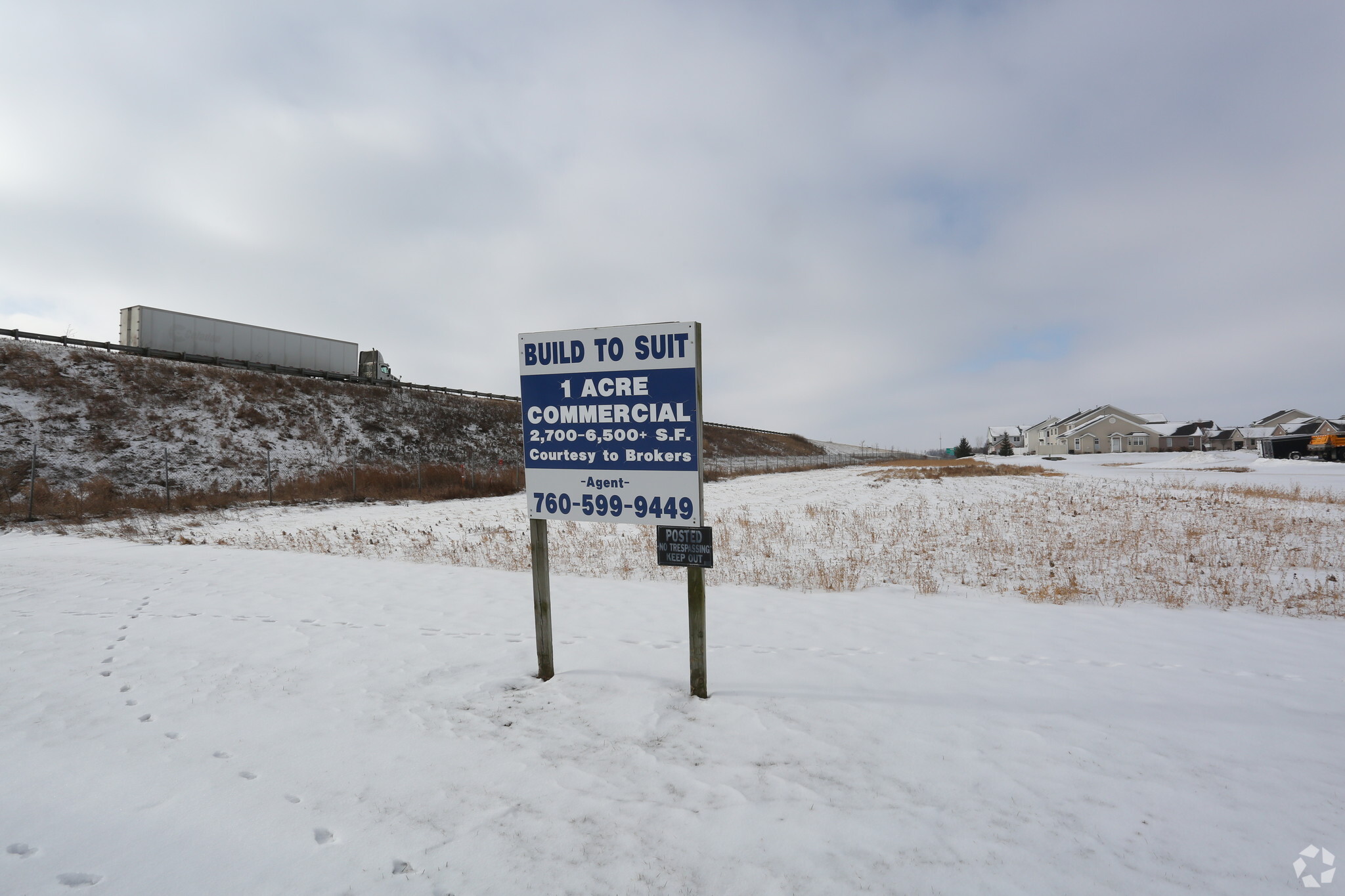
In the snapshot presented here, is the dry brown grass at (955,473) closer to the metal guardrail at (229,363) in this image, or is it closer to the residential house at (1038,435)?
the metal guardrail at (229,363)

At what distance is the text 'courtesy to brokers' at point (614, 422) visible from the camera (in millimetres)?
4613

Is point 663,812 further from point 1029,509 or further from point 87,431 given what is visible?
point 87,431

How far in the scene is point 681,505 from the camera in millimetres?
4695

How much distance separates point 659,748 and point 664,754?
0.09 metres

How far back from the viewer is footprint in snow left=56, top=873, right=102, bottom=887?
265cm

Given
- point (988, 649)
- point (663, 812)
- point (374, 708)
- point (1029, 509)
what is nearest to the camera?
point (663, 812)

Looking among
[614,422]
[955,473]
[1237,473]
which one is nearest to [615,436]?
[614,422]

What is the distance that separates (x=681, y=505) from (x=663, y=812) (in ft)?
7.27

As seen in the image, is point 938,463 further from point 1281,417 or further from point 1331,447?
point 1281,417

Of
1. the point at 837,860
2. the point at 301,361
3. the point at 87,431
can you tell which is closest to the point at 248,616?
the point at 837,860

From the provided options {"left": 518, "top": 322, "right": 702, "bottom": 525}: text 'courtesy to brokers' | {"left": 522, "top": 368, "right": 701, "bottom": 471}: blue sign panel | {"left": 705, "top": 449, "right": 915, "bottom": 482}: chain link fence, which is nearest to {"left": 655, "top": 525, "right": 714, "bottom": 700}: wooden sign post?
{"left": 518, "top": 322, "right": 702, "bottom": 525}: text 'courtesy to brokers'

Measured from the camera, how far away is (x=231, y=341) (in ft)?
124

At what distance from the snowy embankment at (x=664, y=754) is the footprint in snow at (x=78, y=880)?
0.04 metres

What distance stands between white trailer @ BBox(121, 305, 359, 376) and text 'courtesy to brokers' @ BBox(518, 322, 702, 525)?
4367 centimetres
